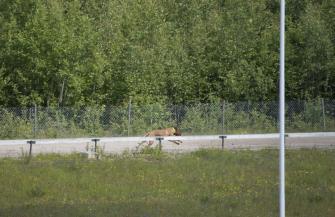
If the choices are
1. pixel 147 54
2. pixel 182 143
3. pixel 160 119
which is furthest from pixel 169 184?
pixel 147 54

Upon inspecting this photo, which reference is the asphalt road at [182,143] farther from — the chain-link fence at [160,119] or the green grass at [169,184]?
Result: the chain-link fence at [160,119]

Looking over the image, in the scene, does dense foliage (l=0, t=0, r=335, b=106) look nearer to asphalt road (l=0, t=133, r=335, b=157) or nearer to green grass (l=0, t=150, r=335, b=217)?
asphalt road (l=0, t=133, r=335, b=157)

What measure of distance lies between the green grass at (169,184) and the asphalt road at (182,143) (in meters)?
2.06

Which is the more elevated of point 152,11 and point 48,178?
point 152,11

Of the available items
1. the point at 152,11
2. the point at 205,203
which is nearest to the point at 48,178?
the point at 205,203

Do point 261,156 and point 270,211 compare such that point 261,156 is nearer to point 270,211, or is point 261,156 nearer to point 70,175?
point 70,175

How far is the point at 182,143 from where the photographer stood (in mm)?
25266

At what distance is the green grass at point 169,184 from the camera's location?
1319cm

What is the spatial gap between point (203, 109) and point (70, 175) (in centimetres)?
1462

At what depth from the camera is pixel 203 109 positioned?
31.5 metres

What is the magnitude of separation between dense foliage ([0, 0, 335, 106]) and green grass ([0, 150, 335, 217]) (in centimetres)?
1493

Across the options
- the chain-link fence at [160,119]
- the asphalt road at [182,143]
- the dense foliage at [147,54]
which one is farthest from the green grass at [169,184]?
the dense foliage at [147,54]

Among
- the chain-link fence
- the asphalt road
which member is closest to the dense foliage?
Result: the chain-link fence

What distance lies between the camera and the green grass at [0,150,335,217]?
1319 cm
